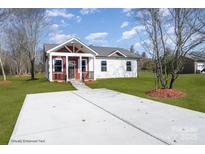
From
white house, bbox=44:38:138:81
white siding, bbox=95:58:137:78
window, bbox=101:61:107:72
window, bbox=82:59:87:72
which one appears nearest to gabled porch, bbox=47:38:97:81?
white house, bbox=44:38:138:81

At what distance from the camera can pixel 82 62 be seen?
2256 cm

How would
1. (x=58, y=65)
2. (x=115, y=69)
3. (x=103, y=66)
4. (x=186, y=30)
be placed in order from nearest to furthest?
(x=186, y=30), (x=58, y=65), (x=103, y=66), (x=115, y=69)

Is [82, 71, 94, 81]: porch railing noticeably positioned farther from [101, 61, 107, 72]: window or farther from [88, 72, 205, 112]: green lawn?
[101, 61, 107, 72]: window

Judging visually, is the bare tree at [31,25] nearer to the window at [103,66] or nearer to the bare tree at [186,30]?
the window at [103,66]

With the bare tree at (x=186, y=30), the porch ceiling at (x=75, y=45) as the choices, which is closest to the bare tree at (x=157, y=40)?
the bare tree at (x=186, y=30)

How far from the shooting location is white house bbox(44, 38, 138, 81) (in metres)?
20.0

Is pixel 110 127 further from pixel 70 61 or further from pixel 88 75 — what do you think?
pixel 70 61

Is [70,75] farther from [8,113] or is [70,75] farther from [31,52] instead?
[8,113]

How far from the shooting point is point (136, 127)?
5.10 m

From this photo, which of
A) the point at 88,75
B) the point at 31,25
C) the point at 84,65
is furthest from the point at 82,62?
the point at 31,25

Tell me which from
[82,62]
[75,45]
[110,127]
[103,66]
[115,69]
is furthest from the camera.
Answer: [115,69]
